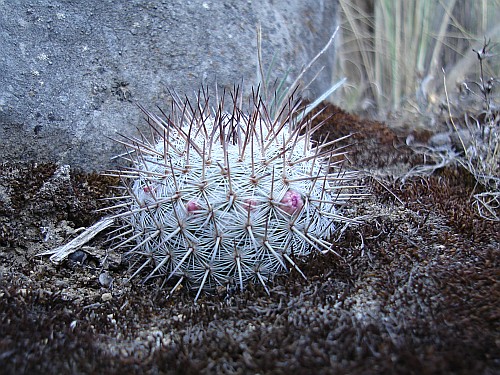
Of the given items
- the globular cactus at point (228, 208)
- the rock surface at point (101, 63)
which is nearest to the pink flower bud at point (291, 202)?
the globular cactus at point (228, 208)

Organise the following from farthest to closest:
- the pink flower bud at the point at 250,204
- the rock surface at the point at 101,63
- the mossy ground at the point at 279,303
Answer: the rock surface at the point at 101,63
the pink flower bud at the point at 250,204
the mossy ground at the point at 279,303

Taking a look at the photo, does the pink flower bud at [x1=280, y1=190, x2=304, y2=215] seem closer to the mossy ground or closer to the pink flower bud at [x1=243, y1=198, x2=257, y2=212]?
the pink flower bud at [x1=243, y1=198, x2=257, y2=212]

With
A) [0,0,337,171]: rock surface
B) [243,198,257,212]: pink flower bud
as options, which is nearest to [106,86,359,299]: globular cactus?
[243,198,257,212]: pink flower bud

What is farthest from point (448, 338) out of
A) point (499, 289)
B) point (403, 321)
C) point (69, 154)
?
point (69, 154)

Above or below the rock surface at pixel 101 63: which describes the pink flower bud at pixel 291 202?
above

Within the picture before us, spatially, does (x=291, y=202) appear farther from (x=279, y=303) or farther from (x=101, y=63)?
(x=101, y=63)

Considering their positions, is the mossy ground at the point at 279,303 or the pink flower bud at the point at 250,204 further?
the pink flower bud at the point at 250,204

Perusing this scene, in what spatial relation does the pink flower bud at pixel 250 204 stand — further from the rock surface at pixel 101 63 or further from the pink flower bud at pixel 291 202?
the rock surface at pixel 101 63

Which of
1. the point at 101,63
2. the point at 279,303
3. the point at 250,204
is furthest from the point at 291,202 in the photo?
the point at 101,63
